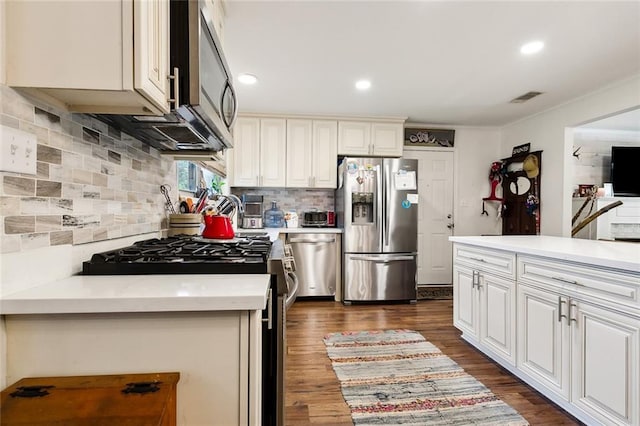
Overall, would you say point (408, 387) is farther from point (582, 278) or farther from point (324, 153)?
point (324, 153)

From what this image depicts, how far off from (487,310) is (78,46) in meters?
2.60

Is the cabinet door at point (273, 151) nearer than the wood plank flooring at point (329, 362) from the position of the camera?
No

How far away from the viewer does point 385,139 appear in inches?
166

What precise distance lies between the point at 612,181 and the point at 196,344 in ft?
18.2

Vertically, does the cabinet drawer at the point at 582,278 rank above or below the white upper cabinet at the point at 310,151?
below

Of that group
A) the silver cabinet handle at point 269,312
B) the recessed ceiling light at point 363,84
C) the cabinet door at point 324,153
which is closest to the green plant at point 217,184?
the cabinet door at point 324,153

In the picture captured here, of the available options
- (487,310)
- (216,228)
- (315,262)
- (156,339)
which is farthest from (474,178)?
(156,339)

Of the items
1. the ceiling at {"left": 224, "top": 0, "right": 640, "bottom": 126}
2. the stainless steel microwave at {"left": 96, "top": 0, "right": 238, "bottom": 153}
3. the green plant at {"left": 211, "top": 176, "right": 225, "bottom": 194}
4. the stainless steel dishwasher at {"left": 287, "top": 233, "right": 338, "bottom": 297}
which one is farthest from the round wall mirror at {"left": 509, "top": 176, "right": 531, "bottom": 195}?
the stainless steel microwave at {"left": 96, "top": 0, "right": 238, "bottom": 153}

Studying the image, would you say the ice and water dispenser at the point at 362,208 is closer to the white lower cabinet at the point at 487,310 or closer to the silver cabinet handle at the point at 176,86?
the white lower cabinet at the point at 487,310

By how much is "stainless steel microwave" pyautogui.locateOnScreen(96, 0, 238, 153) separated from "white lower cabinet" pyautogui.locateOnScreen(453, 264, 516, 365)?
1958mm

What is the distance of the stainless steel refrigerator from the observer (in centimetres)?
386

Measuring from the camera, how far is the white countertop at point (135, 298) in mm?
747

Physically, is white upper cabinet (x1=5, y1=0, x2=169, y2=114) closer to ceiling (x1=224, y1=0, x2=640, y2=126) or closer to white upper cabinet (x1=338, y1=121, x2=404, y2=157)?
ceiling (x1=224, y1=0, x2=640, y2=126)

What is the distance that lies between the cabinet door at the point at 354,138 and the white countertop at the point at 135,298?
348cm
